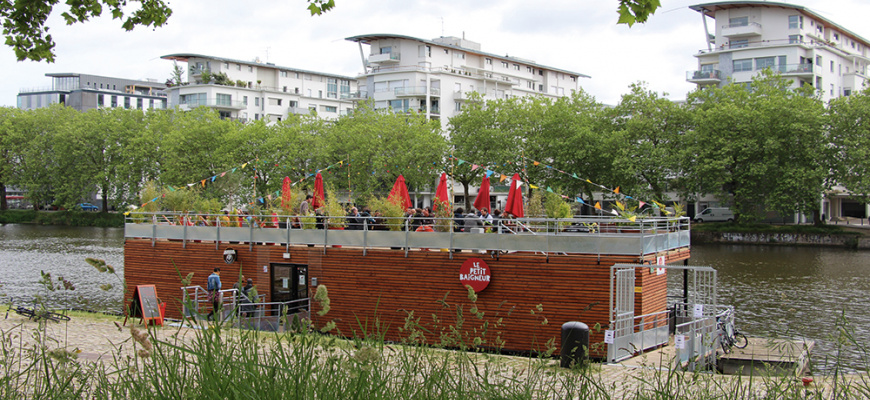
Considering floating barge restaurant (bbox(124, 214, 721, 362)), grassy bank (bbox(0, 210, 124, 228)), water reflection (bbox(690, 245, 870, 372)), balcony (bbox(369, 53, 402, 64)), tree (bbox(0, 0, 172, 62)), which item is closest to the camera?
tree (bbox(0, 0, 172, 62))

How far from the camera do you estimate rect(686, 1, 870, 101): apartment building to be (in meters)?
64.4

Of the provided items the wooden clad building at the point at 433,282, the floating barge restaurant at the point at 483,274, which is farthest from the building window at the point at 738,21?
the wooden clad building at the point at 433,282

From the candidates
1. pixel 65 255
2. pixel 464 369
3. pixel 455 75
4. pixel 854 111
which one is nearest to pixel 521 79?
pixel 455 75

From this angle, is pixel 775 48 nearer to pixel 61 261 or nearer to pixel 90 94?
pixel 61 261

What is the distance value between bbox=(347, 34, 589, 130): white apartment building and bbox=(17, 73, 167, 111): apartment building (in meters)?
59.3

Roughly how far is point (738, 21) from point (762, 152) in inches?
990

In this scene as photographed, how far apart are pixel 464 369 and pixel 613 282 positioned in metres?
11.1

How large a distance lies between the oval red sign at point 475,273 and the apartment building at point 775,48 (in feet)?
179

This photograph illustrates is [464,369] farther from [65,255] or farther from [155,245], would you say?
[65,255]

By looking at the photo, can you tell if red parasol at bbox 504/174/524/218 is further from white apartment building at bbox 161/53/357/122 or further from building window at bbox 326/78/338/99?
building window at bbox 326/78/338/99

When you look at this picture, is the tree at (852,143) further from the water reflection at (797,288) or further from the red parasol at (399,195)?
the red parasol at (399,195)

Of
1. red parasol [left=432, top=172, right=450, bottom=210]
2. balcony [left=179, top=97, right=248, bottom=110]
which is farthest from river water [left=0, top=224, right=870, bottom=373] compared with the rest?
balcony [left=179, top=97, right=248, bottom=110]

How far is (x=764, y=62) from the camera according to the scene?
216 ft

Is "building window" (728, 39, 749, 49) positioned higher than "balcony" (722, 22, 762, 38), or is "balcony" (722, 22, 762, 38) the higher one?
"balcony" (722, 22, 762, 38)
